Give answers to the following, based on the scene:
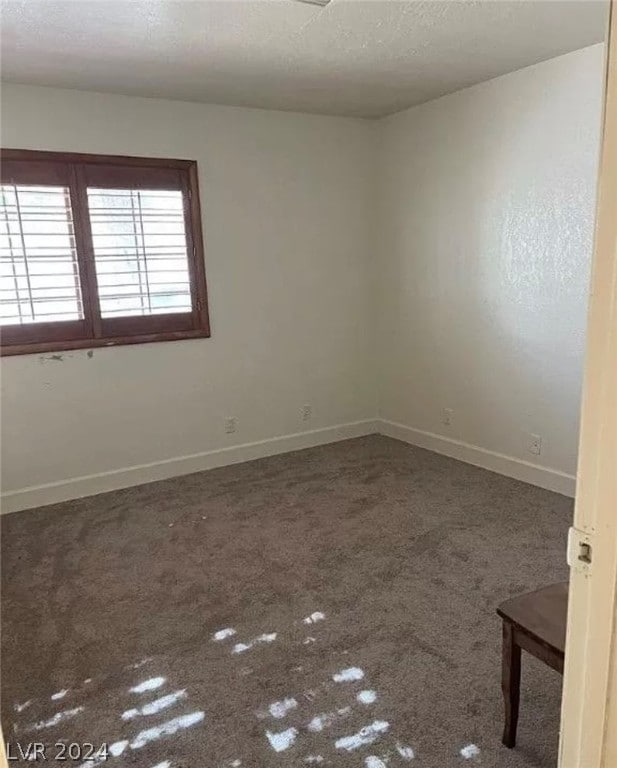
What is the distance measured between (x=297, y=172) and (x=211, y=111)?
738 mm

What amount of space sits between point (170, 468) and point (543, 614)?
2.97 metres

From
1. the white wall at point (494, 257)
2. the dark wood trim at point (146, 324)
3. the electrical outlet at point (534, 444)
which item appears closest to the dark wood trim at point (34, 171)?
the dark wood trim at point (146, 324)

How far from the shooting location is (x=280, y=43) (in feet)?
8.97

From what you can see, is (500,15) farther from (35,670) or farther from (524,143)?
(35,670)

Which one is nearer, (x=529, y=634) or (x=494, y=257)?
(x=529, y=634)

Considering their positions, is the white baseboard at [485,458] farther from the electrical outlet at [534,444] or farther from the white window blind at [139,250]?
the white window blind at [139,250]

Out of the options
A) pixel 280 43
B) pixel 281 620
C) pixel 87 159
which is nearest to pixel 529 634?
pixel 281 620

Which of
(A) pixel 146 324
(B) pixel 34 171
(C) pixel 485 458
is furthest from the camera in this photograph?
(C) pixel 485 458

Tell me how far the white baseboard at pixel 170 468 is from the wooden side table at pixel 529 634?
2843 mm

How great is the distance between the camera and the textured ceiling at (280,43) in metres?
2.37

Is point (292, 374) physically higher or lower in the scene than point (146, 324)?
lower

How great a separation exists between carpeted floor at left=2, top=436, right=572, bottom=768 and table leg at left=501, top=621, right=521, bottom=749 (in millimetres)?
58

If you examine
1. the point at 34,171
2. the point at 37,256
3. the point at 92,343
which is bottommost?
the point at 92,343

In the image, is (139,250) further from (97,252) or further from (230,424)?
(230,424)
